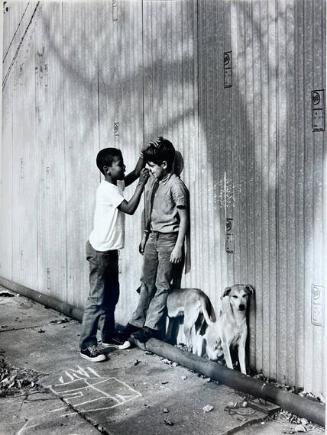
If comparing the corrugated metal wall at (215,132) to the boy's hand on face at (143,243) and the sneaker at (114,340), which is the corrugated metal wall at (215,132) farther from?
the sneaker at (114,340)

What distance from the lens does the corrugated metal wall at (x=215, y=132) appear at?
375 centimetres

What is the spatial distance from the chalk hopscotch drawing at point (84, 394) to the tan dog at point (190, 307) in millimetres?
888

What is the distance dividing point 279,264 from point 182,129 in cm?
176

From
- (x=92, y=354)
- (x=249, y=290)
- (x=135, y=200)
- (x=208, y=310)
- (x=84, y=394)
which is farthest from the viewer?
(x=92, y=354)

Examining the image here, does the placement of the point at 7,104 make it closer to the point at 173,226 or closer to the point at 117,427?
the point at 173,226

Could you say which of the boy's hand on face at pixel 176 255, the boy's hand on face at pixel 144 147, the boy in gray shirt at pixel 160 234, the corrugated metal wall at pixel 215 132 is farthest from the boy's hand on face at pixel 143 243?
the boy's hand on face at pixel 144 147

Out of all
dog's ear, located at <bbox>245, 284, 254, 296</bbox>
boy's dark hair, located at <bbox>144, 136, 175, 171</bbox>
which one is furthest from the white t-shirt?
dog's ear, located at <bbox>245, 284, 254, 296</bbox>

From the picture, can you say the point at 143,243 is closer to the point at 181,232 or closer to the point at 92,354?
the point at 181,232

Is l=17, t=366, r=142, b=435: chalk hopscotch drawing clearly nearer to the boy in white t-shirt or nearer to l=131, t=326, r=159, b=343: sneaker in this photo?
the boy in white t-shirt

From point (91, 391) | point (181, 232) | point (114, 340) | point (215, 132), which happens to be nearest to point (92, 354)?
point (114, 340)

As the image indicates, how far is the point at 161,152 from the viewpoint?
5043 mm

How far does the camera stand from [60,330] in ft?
20.2

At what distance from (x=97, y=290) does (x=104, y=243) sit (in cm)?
50

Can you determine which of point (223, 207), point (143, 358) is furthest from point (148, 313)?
point (223, 207)
